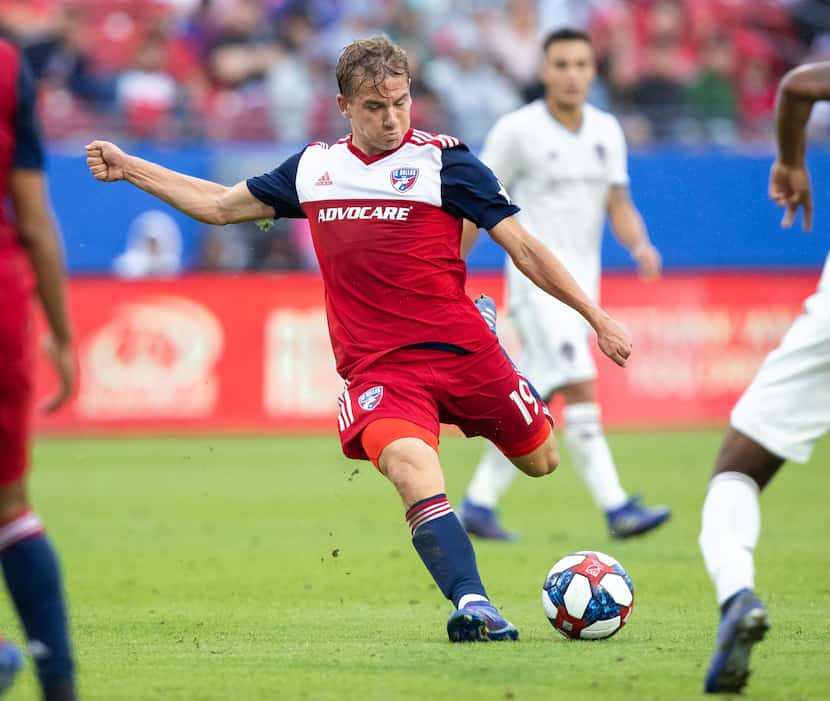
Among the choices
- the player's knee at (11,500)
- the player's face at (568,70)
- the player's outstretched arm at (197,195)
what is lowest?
the player's knee at (11,500)

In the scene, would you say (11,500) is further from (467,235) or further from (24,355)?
(467,235)

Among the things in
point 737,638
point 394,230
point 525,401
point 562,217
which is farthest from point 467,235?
point 562,217

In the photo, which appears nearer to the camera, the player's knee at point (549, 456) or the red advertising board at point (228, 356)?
the player's knee at point (549, 456)

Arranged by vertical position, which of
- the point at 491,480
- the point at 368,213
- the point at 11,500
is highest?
the point at 368,213

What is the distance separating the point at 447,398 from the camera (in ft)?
Answer: 22.1

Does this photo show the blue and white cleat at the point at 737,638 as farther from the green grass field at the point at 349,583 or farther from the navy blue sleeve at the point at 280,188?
the navy blue sleeve at the point at 280,188

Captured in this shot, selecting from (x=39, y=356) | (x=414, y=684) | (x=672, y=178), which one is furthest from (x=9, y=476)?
(x=672, y=178)

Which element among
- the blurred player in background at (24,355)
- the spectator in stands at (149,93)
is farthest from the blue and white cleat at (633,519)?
the spectator in stands at (149,93)

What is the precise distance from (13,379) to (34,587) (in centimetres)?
62

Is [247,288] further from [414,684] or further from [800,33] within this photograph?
[414,684]

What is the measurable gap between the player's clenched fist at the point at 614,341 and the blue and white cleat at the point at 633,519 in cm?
357

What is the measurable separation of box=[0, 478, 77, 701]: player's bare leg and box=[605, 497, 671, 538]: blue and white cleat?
18.4 ft

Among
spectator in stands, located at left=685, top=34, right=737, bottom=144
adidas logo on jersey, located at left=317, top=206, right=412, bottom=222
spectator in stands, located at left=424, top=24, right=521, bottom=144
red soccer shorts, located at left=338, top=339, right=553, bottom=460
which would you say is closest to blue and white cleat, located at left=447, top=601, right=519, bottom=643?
red soccer shorts, located at left=338, top=339, right=553, bottom=460

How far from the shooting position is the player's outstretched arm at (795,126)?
5289 millimetres
